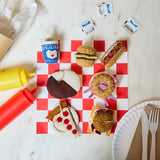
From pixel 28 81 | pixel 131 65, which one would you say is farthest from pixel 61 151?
pixel 131 65

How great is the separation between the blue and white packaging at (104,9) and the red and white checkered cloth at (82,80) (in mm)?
170

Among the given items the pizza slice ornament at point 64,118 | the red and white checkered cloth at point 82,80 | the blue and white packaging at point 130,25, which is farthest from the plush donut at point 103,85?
the blue and white packaging at point 130,25

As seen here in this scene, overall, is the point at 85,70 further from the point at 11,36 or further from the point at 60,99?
the point at 11,36

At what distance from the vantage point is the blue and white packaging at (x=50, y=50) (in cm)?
91

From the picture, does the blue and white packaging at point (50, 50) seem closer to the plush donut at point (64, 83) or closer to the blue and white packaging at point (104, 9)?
the plush donut at point (64, 83)

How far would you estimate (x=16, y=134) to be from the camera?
1001 mm

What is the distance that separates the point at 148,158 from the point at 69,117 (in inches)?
20.4

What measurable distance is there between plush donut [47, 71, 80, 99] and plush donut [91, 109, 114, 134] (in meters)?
0.19

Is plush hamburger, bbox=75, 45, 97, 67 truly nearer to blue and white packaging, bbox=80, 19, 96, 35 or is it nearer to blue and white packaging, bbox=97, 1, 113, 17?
blue and white packaging, bbox=80, 19, 96, 35

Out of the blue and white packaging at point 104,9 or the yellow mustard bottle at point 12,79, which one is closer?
the yellow mustard bottle at point 12,79

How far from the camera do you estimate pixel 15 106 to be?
94cm

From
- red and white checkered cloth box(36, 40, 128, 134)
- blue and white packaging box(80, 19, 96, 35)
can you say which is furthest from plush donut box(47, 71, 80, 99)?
blue and white packaging box(80, 19, 96, 35)

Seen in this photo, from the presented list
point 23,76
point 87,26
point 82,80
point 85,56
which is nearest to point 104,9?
point 87,26

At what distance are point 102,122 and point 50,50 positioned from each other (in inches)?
19.3
